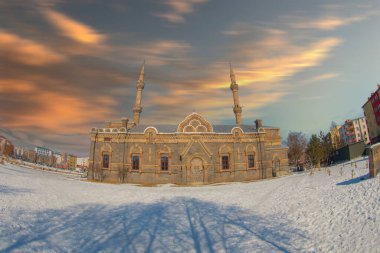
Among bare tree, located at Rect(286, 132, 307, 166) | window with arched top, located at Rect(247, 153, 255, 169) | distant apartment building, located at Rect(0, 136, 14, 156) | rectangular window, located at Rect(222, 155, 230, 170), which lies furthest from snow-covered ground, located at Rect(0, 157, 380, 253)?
distant apartment building, located at Rect(0, 136, 14, 156)

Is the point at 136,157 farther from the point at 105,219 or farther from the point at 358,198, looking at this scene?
the point at 358,198


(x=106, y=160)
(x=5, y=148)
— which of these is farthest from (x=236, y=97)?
(x=5, y=148)

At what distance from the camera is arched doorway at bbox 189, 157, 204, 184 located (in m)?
30.2

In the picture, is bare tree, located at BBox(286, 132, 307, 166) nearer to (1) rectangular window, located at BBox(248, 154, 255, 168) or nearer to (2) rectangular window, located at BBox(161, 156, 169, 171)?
(1) rectangular window, located at BBox(248, 154, 255, 168)

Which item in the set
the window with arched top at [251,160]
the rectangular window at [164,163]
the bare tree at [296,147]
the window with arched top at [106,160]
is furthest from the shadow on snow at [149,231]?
the bare tree at [296,147]

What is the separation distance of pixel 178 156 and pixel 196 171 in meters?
3.20

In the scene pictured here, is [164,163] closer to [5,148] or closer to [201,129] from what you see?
[201,129]

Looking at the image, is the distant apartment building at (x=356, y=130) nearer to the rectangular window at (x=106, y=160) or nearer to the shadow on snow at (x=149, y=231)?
the rectangular window at (x=106, y=160)

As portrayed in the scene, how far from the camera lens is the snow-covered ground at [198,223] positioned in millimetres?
7566

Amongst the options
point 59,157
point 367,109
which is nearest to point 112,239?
point 367,109

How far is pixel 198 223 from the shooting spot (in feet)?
34.7

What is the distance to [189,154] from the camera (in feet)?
100

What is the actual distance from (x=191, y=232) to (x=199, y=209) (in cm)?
369

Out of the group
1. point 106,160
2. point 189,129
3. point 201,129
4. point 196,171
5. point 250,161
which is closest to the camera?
point 196,171
